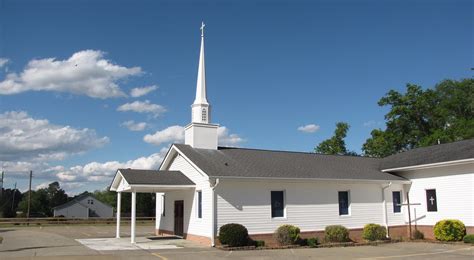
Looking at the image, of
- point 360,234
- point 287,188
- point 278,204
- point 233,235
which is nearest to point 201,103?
point 287,188

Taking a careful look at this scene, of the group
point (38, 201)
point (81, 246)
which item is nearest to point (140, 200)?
point (38, 201)

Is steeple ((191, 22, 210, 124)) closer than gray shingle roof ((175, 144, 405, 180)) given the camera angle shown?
No

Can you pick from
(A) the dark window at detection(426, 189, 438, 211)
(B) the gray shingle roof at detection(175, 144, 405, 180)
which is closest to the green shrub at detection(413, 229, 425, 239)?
(A) the dark window at detection(426, 189, 438, 211)

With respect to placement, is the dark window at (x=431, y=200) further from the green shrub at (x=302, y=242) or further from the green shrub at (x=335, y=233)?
the green shrub at (x=302, y=242)

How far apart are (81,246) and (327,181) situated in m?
12.7

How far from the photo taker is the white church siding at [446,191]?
77.6 ft

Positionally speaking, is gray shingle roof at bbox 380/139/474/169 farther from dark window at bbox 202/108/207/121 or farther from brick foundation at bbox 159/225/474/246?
dark window at bbox 202/108/207/121

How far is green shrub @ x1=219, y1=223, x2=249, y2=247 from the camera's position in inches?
809

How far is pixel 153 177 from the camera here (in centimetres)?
2341

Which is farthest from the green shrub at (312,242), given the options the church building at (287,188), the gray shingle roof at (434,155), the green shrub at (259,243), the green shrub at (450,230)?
the gray shingle roof at (434,155)

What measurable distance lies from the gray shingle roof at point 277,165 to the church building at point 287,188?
6cm

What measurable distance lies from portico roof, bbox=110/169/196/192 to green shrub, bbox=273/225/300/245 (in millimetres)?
4990

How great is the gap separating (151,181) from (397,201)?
14.9 metres

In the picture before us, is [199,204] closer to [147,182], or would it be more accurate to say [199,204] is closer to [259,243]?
[147,182]
